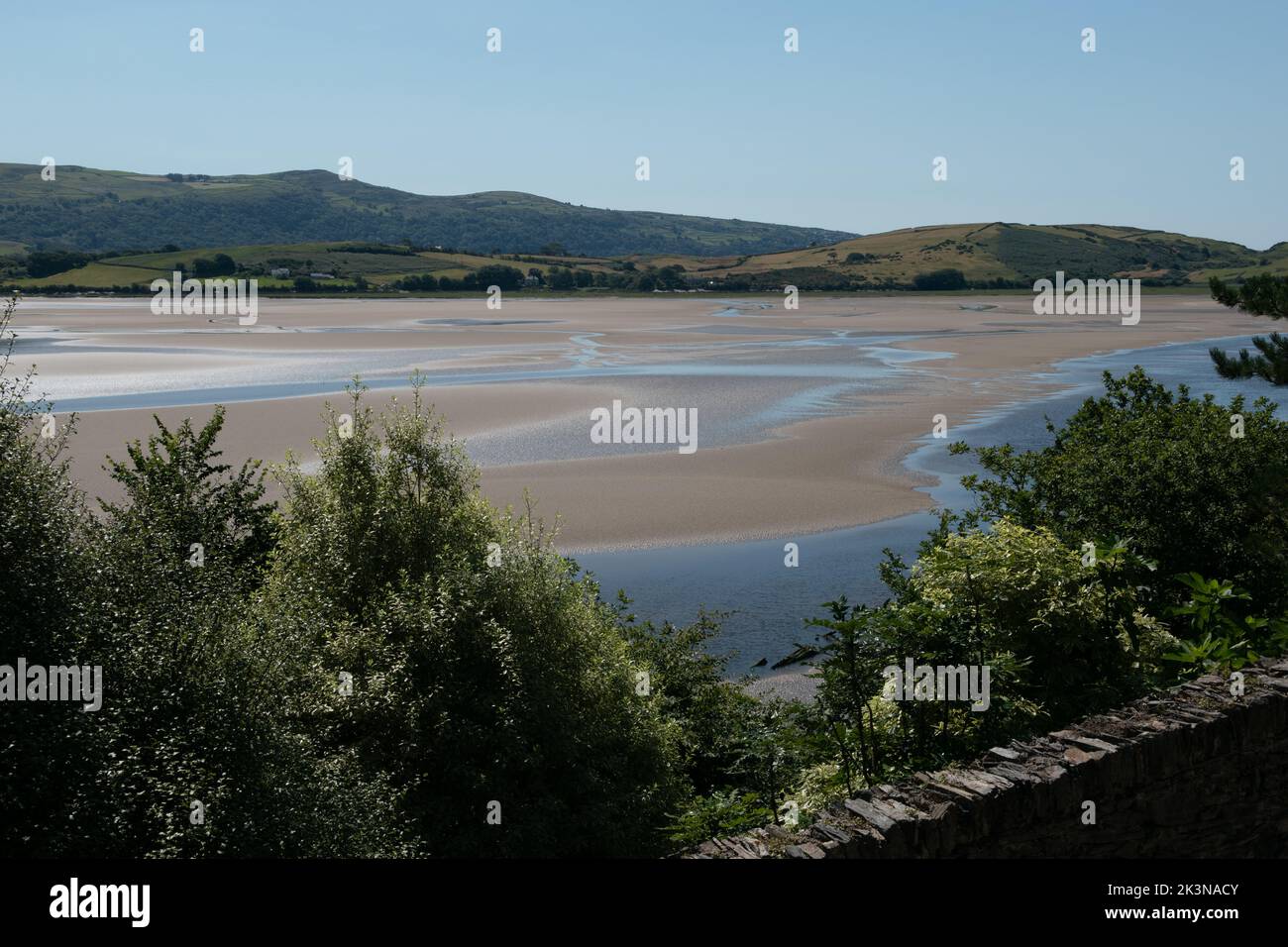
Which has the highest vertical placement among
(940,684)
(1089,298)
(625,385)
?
(1089,298)

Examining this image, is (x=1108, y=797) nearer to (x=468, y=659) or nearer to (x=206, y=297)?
(x=468, y=659)

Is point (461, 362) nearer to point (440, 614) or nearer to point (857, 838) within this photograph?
point (440, 614)

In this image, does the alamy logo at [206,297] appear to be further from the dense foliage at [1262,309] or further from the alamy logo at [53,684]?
the alamy logo at [53,684]

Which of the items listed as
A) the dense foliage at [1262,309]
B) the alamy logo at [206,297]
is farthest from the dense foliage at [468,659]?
the alamy logo at [206,297]

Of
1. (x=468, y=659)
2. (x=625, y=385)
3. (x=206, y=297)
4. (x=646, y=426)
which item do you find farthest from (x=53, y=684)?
(x=206, y=297)

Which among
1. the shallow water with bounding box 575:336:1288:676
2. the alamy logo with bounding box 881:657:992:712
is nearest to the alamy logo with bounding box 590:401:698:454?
the shallow water with bounding box 575:336:1288:676
